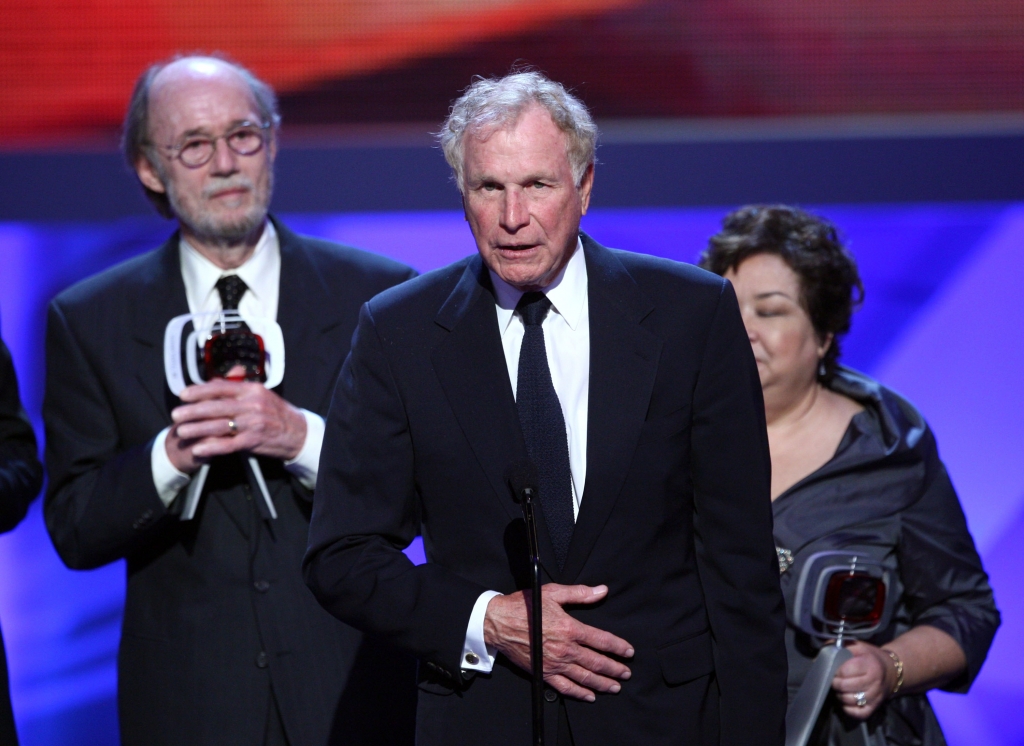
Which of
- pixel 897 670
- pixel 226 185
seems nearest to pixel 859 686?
pixel 897 670

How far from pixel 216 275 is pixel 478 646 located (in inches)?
46.4

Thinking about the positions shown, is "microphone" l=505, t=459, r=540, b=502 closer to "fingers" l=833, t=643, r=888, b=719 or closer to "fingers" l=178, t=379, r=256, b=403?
"fingers" l=178, t=379, r=256, b=403

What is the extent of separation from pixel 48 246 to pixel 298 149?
0.82 meters

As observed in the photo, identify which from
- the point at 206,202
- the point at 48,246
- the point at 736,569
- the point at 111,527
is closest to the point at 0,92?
the point at 48,246

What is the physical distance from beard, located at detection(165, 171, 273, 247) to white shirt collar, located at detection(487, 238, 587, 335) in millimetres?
827

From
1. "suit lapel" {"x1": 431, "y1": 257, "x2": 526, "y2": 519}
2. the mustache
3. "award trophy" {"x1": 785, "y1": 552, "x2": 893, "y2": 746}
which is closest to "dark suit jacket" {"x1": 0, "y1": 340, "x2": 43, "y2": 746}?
the mustache

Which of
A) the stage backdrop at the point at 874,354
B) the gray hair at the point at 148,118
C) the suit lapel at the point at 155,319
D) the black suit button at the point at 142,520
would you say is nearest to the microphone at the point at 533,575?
the black suit button at the point at 142,520

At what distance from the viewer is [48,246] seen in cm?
371

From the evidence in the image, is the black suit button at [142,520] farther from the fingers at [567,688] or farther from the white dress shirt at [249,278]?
the fingers at [567,688]

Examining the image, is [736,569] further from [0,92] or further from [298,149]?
[0,92]

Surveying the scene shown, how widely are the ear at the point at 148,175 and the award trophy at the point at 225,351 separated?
518 mm

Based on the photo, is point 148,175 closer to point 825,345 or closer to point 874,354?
point 825,345

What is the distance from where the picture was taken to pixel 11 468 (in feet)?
8.28

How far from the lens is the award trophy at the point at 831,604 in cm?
224
